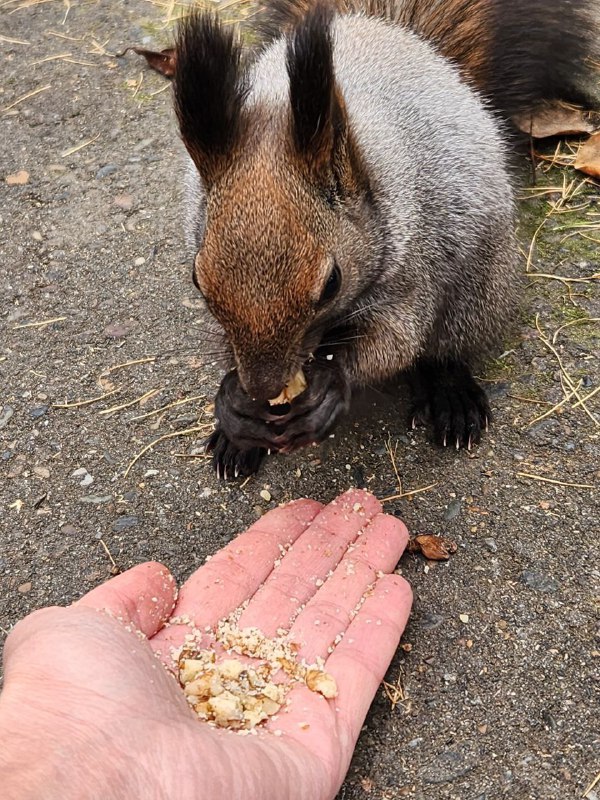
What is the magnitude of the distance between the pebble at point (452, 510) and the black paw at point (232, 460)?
0.46 m

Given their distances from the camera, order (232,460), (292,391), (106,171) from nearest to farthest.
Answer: (292,391)
(232,460)
(106,171)

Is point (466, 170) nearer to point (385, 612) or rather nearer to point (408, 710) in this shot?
point (385, 612)

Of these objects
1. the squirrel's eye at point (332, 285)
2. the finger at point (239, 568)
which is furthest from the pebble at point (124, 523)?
the squirrel's eye at point (332, 285)

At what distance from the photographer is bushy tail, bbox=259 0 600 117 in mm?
2375

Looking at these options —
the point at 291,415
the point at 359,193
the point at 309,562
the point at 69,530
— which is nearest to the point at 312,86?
the point at 359,193

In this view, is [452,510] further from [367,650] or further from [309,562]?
[367,650]

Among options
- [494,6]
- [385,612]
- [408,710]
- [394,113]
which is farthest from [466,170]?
[408,710]

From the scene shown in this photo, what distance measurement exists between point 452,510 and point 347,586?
1.30 ft

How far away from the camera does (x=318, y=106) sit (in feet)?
5.00

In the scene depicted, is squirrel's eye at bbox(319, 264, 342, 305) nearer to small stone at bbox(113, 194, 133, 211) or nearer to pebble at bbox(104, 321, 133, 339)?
pebble at bbox(104, 321, 133, 339)

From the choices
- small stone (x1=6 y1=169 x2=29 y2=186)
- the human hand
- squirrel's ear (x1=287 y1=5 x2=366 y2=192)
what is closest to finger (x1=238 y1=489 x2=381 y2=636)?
the human hand

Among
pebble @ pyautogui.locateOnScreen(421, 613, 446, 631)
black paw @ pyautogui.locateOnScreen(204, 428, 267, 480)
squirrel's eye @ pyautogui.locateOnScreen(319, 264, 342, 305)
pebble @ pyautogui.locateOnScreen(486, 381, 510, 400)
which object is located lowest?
black paw @ pyautogui.locateOnScreen(204, 428, 267, 480)

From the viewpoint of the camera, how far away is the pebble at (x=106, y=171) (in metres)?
3.06

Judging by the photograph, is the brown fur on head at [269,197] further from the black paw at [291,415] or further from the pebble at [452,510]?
the pebble at [452,510]
